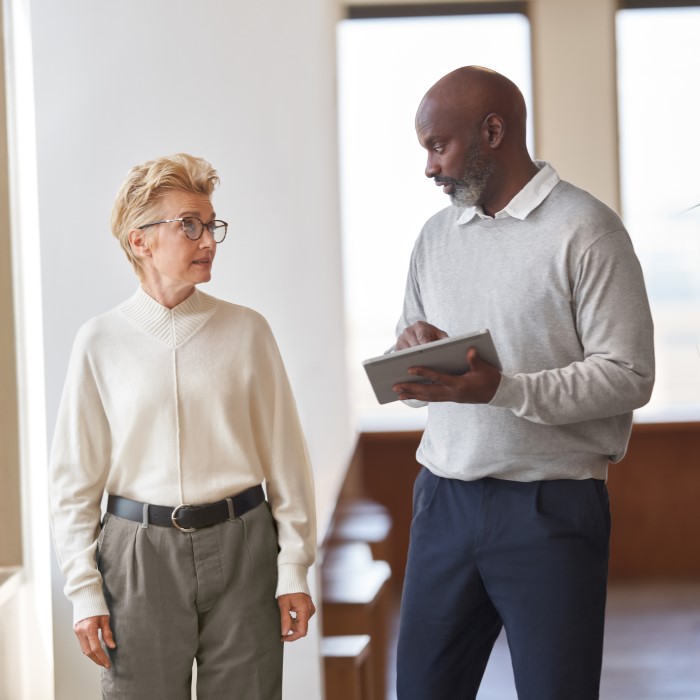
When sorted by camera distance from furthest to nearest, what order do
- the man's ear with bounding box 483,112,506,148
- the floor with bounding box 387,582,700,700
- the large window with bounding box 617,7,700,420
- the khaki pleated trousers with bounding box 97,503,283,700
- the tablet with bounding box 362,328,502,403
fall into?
the large window with bounding box 617,7,700,420, the floor with bounding box 387,582,700,700, the man's ear with bounding box 483,112,506,148, the khaki pleated trousers with bounding box 97,503,283,700, the tablet with bounding box 362,328,502,403

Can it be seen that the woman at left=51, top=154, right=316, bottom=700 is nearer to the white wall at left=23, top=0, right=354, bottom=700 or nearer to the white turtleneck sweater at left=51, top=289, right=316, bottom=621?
the white turtleneck sweater at left=51, top=289, right=316, bottom=621

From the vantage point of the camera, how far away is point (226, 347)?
1744 mm

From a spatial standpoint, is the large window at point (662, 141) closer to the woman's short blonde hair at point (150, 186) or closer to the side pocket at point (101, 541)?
the woman's short blonde hair at point (150, 186)

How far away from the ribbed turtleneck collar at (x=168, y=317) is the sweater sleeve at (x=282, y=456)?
12cm

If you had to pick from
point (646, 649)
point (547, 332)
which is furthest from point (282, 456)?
point (646, 649)

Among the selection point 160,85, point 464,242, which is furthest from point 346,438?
point 464,242

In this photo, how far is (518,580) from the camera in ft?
5.73

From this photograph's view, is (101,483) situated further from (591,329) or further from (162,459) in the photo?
(591,329)

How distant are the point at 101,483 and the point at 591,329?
0.89m

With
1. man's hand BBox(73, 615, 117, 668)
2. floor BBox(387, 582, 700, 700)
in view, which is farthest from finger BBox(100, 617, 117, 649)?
floor BBox(387, 582, 700, 700)

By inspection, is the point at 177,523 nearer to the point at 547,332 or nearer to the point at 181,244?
the point at 181,244

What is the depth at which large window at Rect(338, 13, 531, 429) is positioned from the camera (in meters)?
5.79

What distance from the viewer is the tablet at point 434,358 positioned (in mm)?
1570

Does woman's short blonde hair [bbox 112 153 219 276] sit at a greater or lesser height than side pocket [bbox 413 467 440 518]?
greater
